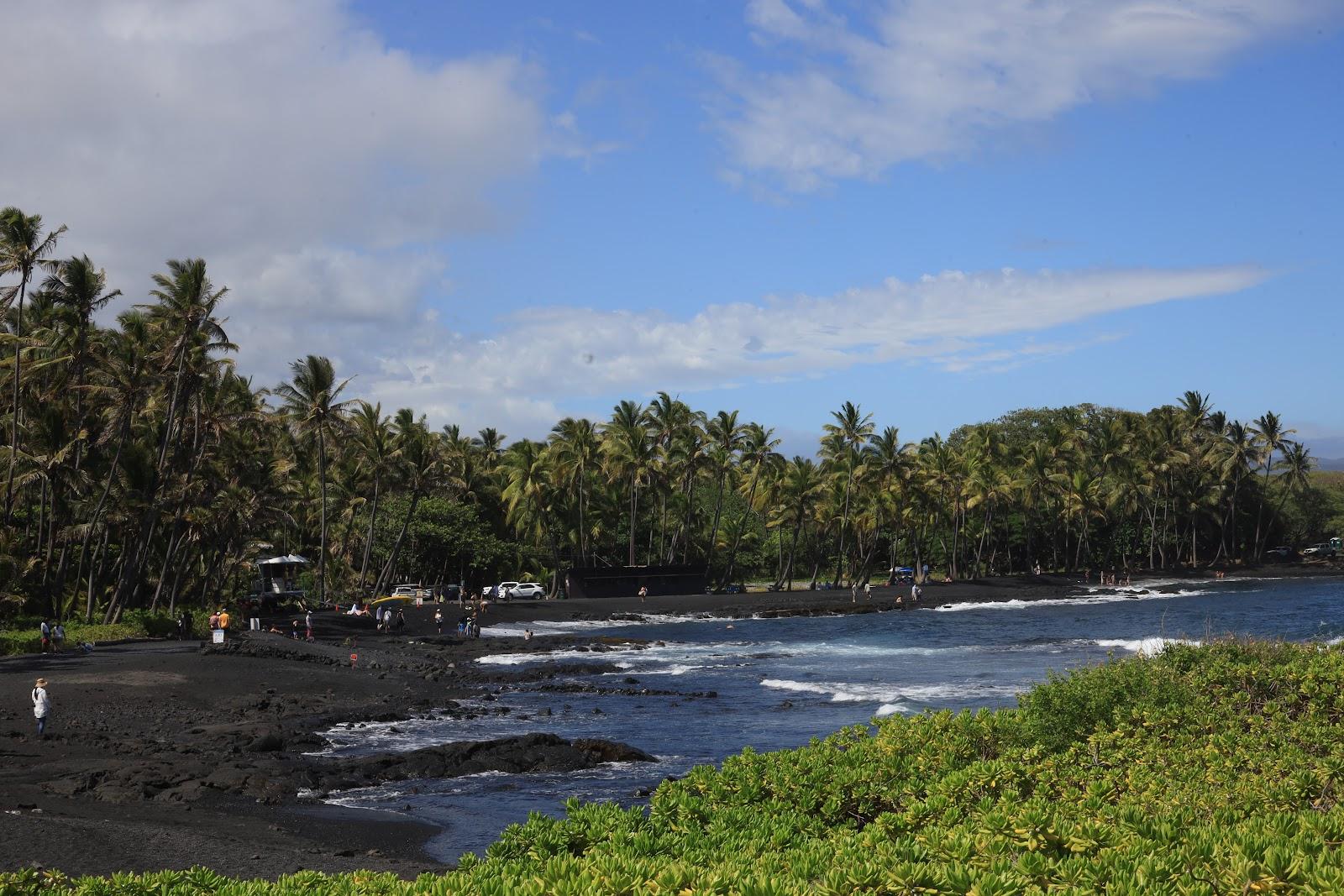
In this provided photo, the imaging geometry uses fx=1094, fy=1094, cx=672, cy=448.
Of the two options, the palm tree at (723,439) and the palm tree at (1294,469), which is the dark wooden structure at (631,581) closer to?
the palm tree at (723,439)

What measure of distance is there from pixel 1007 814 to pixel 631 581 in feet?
215

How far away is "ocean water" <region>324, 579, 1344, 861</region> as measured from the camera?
1991 cm

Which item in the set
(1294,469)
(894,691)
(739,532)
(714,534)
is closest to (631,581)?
(714,534)

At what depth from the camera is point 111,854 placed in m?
13.3

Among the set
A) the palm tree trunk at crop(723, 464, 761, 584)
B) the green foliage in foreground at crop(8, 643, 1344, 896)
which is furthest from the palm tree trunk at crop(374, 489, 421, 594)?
the green foliage in foreground at crop(8, 643, 1344, 896)

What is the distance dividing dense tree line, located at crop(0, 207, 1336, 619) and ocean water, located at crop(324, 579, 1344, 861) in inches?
567

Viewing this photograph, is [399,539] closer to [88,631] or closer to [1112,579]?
[88,631]

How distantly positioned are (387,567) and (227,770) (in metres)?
48.8

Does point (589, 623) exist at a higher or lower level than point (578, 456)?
lower

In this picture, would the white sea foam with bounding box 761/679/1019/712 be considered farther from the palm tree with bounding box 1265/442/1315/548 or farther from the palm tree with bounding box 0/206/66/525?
the palm tree with bounding box 1265/442/1315/548

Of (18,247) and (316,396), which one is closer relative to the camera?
(18,247)

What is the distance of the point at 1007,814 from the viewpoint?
720cm

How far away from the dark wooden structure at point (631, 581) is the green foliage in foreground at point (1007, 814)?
58.1 metres

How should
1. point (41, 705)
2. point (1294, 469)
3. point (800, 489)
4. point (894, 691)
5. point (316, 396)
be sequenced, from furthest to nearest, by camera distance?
point (1294, 469), point (800, 489), point (316, 396), point (894, 691), point (41, 705)
